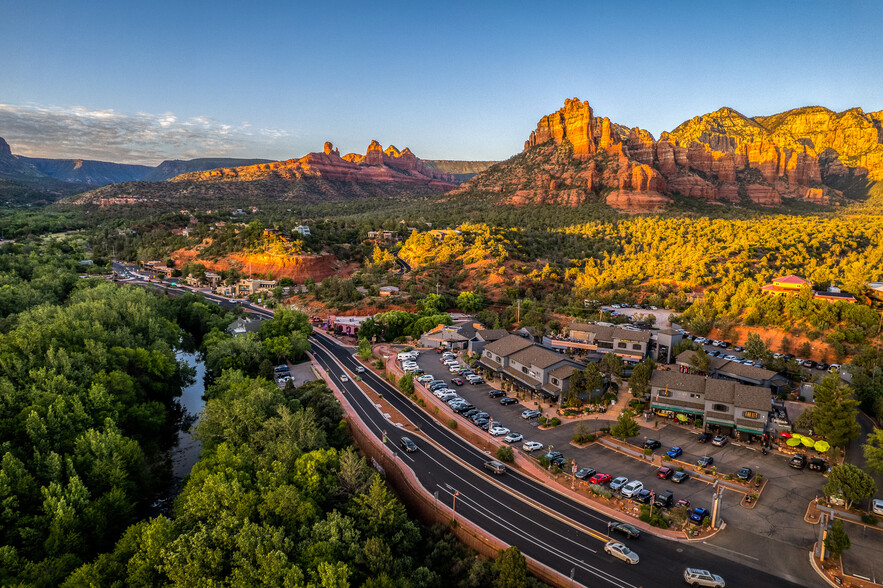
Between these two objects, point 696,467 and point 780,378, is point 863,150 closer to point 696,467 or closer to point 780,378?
point 780,378

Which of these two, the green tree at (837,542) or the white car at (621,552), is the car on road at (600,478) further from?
the green tree at (837,542)

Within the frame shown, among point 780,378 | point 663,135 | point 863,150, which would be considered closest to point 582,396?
point 780,378

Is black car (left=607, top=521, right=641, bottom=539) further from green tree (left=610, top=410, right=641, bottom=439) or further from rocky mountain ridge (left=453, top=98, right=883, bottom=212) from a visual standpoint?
rocky mountain ridge (left=453, top=98, right=883, bottom=212)

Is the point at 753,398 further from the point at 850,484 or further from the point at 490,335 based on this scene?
the point at 490,335

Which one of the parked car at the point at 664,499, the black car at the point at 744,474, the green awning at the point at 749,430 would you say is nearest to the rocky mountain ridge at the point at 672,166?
the green awning at the point at 749,430

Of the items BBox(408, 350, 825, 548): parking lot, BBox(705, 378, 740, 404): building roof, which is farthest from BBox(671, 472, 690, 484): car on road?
BBox(705, 378, 740, 404): building roof

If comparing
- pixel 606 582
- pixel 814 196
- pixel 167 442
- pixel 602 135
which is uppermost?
pixel 602 135

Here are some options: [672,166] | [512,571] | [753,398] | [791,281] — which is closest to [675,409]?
[753,398]
